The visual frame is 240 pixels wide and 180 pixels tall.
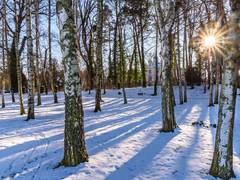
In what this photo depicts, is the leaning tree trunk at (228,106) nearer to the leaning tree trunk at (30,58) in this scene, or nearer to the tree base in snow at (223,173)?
the tree base in snow at (223,173)

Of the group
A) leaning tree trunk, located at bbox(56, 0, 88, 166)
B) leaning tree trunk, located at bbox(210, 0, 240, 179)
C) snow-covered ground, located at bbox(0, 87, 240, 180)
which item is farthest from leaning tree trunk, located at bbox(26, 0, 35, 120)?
leaning tree trunk, located at bbox(210, 0, 240, 179)

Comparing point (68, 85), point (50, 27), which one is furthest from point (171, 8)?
point (50, 27)

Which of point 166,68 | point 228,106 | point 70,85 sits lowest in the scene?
point 228,106

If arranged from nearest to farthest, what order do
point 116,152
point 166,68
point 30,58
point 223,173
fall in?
point 223,173 → point 116,152 → point 166,68 → point 30,58

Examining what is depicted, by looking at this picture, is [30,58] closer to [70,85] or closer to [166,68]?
[166,68]

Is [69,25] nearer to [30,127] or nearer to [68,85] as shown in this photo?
[68,85]

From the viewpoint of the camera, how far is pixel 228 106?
6367mm

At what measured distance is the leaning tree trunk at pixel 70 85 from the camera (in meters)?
6.71

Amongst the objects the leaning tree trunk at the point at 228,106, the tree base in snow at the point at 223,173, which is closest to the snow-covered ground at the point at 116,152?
the tree base in snow at the point at 223,173

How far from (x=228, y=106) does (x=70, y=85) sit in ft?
10.9

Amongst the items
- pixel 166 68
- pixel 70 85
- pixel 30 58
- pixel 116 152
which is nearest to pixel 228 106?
pixel 116 152

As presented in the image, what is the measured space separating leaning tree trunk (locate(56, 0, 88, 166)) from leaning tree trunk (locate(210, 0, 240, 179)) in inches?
117

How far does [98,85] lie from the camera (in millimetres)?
17484

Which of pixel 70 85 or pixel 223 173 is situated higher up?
pixel 70 85
